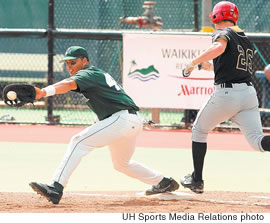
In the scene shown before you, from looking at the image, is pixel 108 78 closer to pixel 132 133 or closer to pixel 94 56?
pixel 132 133

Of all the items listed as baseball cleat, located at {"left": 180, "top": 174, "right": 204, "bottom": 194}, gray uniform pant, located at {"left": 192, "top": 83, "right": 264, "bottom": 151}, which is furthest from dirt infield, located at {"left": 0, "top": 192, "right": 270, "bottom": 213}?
gray uniform pant, located at {"left": 192, "top": 83, "right": 264, "bottom": 151}

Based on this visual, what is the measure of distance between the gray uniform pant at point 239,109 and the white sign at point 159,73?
6826mm

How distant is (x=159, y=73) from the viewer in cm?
1420

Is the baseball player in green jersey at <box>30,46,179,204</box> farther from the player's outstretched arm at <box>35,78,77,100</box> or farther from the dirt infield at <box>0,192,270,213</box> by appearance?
the dirt infield at <box>0,192,270,213</box>

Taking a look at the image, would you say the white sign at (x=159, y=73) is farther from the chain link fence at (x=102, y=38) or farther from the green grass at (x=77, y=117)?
the green grass at (x=77, y=117)

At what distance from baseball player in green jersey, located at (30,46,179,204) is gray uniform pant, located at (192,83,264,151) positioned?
0.77 metres

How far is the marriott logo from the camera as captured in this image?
14.0 meters

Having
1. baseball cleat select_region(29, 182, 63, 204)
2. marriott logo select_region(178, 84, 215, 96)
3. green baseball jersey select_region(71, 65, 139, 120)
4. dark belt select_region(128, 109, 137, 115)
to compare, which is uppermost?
green baseball jersey select_region(71, 65, 139, 120)

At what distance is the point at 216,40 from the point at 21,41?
11.3 metres

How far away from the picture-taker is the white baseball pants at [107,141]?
6711 mm

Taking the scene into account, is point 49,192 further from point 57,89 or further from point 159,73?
point 159,73

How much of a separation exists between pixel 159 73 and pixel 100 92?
24.4 feet

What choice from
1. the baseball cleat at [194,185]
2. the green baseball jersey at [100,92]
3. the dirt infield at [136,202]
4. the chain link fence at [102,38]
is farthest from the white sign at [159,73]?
the green baseball jersey at [100,92]

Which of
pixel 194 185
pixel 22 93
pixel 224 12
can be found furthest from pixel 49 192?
pixel 224 12
